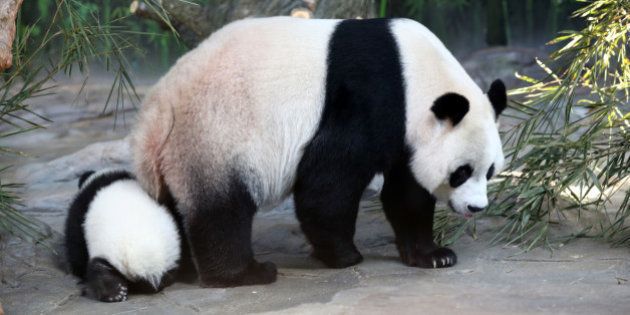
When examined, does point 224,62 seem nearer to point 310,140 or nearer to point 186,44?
point 310,140

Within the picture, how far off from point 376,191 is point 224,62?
51.4 inches

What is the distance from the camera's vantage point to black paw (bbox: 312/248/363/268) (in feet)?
11.3

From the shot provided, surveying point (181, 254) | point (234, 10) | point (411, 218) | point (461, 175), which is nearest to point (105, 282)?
point (181, 254)

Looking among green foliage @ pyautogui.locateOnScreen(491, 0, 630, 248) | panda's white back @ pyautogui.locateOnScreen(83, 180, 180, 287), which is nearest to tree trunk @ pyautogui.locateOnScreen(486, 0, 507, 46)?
green foliage @ pyautogui.locateOnScreen(491, 0, 630, 248)

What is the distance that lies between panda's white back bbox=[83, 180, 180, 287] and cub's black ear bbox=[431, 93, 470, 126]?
108 cm

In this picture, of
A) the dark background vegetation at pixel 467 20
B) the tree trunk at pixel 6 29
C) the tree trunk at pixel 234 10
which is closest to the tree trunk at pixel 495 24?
the dark background vegetation at pixel 467 20

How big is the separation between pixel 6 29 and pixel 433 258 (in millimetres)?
1798

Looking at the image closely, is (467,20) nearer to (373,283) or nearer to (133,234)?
(373,283)

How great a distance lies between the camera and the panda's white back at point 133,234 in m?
3.14

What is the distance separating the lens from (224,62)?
3.33m

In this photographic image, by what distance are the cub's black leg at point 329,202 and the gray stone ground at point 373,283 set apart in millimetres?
140

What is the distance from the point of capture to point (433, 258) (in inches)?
137

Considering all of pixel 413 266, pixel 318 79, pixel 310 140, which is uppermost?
pixel 318 79

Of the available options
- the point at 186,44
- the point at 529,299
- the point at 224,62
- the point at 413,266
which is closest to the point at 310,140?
the point at 224,62
